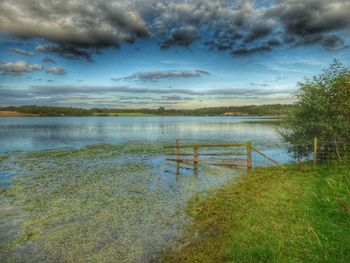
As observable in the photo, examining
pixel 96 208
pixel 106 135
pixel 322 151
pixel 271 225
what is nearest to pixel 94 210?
pixel 96 208

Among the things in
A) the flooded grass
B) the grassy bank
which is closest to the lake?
the flooded grass

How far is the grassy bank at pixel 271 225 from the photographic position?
6.15 m

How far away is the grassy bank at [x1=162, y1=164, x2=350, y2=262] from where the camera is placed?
615 cm

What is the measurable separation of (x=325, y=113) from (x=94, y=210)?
18.7m

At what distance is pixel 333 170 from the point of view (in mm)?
14625

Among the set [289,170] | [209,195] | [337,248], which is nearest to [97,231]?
[209,195]

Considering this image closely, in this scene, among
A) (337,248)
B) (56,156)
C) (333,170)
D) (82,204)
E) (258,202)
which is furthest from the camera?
(56,156)

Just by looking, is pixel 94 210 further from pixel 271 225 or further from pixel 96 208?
pixel 271 225

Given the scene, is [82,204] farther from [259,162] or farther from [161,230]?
[259,162]

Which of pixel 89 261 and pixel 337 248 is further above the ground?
pixel 337 248

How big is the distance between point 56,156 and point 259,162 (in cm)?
2350

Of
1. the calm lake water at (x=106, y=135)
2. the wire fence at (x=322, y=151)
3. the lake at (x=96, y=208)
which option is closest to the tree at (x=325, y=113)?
the wire fence at (x=322, y=151)

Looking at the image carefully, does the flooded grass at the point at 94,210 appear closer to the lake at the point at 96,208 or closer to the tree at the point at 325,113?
the lake at the point at 96,208

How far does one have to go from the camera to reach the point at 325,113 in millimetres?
17766
